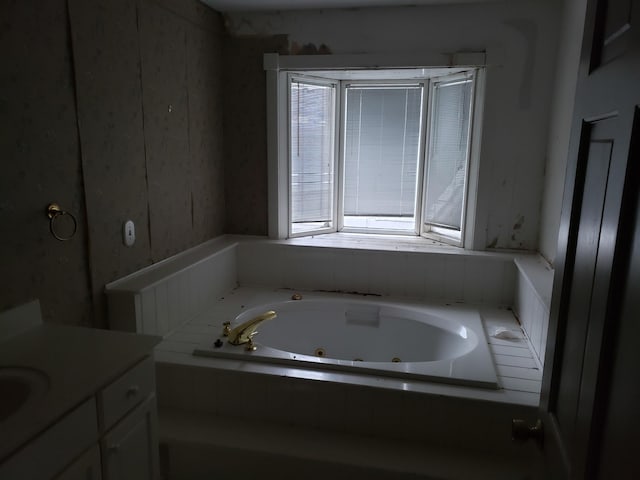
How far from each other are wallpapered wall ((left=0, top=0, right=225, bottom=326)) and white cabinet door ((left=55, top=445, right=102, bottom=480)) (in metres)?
0.58

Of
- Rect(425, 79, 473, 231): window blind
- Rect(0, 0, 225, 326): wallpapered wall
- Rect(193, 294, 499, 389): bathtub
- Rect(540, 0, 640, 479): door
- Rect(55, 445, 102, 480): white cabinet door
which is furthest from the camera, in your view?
Rect(425, 79, 473, 231): window blind

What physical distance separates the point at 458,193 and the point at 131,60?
1.97 m

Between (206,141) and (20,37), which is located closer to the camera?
(20,37)

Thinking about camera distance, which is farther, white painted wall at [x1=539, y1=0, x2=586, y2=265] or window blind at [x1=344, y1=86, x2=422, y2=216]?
window blind at [x1=344, y1=86, x2=422, y2=216]

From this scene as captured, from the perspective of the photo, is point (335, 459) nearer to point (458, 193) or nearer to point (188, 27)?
point (458, 193)

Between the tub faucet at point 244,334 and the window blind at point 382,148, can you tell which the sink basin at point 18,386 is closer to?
the tub faucet at point 244,334

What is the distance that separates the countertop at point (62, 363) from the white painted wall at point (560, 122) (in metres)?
2.01

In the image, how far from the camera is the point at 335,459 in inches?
64.0

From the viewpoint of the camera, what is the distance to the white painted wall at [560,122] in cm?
212

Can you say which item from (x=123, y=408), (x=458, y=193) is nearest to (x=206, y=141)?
(x=458, y=193)

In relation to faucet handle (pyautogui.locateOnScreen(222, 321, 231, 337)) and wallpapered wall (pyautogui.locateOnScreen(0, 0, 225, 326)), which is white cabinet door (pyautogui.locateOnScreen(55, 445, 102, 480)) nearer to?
wallpapered wall (pyautogui.locateOnScreen(0, 0, 225, 326))

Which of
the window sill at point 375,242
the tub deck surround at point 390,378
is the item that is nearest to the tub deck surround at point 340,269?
the window sill at point 375,242

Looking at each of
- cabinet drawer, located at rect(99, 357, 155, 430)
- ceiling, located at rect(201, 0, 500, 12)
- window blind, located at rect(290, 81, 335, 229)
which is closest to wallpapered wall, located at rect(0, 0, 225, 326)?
ceiling, located at rect(201, 0, 500, 12)

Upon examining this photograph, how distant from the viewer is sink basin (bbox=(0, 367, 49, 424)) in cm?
112
